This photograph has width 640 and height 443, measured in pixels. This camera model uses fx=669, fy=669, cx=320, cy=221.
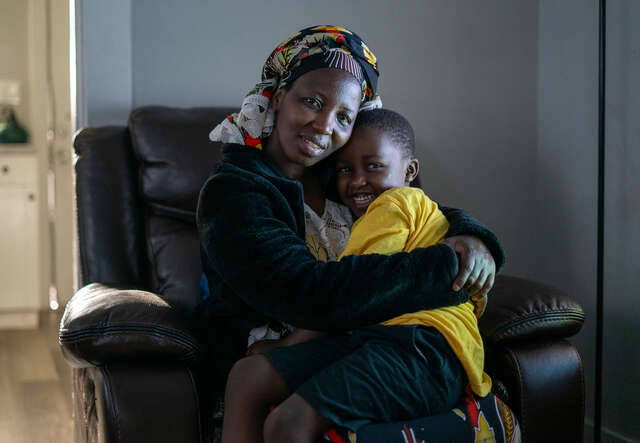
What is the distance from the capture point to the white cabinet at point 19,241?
441 cm

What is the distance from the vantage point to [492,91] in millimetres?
2564

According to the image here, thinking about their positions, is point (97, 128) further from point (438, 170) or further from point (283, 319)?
point (438, 170)

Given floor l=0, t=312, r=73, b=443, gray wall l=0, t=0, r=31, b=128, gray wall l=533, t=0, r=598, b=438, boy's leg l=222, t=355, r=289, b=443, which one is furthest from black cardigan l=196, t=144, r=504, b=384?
gray wall l=0, t=0, r=31, b=128

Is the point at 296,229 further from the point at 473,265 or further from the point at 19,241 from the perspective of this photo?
the point at 19,241

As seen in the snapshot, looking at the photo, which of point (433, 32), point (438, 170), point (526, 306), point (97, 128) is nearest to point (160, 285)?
point (97, 128)

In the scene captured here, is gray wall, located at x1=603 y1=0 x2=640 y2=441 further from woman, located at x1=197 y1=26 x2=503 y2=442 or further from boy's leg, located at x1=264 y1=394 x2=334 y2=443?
boy's leg, located at x1=264 y1=394 x2=334 y2=443

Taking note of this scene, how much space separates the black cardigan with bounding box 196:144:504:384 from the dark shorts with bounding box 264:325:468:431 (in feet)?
0.16

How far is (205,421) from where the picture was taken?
1.38 m

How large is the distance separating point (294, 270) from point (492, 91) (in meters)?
1.63

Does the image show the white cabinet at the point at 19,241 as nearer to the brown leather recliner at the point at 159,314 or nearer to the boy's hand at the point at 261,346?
the brown leather recliner at the point at 159,314

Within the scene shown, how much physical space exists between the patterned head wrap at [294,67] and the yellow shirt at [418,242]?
0.30m

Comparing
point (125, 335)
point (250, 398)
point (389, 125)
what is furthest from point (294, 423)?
point (389, 125)

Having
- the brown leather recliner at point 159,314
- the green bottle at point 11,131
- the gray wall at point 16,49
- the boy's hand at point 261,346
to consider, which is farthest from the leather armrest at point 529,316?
the gray wall at point 16,49

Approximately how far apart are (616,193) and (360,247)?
3.99 ft
